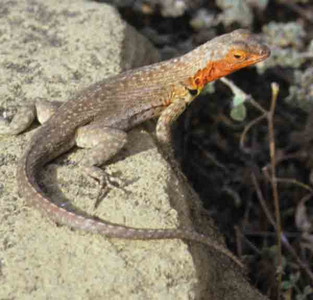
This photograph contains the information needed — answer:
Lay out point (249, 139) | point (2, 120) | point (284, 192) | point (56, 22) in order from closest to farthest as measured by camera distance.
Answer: point (2, 120) → point (56, 22) → point (284, 192) → point (249, 139)

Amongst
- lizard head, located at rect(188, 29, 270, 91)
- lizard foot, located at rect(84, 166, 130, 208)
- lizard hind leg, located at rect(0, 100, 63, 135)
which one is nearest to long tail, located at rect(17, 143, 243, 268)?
lizard foot, located at rect(84, 166, 130, 208)

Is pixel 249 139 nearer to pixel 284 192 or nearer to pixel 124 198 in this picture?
pixel 284 192

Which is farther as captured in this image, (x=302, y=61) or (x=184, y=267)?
(x=302, y=61)

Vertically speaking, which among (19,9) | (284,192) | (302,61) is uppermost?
(19,9)

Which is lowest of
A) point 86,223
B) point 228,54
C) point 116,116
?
point 116,116

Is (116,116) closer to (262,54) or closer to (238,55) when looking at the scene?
(238,55)

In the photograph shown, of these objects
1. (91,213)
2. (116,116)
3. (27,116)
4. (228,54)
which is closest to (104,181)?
(91,213)

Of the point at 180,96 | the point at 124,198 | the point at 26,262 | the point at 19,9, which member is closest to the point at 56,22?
the point at 19,9

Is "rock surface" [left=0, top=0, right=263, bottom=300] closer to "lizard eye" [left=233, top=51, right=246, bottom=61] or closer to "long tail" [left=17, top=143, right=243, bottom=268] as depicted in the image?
"long tail" [left=17, top=143, right=243, bottom=268]
